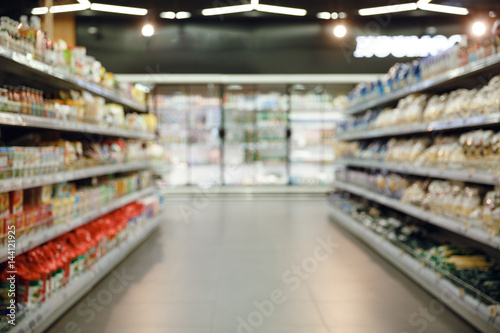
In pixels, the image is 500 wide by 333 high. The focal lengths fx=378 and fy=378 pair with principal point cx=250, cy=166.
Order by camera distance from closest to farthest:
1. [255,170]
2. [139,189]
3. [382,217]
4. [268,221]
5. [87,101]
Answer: [87,101], [382,217], [139,189], [268,221], [255,170]

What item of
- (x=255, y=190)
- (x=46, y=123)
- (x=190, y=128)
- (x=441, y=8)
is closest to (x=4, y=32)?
(x=46, y=123)

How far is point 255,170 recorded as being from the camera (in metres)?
9.92

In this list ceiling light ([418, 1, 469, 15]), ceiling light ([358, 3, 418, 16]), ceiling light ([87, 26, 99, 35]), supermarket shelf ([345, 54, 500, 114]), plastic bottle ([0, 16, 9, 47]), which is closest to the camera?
plastic bottle ([0, 16, 9, 47])

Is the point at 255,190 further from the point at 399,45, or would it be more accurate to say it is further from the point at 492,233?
the point at 492,233

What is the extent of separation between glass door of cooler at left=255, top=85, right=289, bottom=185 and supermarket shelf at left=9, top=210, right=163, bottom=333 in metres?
6.00

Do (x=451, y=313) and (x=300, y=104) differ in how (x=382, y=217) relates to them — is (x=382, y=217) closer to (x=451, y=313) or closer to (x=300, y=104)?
(x=451, y=313)

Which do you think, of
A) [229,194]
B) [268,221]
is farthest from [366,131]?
[229,194]

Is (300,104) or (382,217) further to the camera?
(300,104)

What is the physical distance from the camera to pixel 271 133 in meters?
9.91

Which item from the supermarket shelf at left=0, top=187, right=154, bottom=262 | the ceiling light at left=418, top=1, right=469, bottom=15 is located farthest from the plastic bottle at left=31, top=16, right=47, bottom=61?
the ceiling light at left=418, top=1, right=469, bottom=15

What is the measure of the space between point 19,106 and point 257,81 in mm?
7367

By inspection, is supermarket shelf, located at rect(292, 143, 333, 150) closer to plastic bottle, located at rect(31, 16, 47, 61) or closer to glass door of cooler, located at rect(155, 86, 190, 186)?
glass door of cooler, located at rect(155, 86, 190, 186)

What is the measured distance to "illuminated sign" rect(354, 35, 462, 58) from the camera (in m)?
7.77

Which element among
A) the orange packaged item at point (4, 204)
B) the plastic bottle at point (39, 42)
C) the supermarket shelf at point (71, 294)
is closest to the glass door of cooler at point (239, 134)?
the supermarket shelf at point (71, 294)
